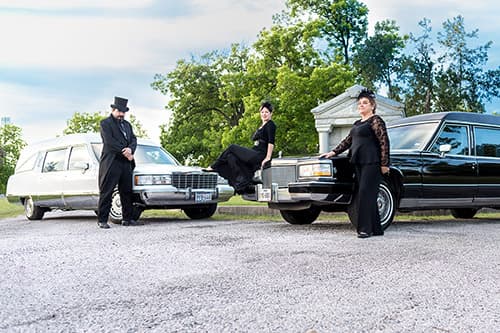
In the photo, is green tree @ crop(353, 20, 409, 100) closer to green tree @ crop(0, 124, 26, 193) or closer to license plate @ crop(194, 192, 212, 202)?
license plate @ crop(194, 192, 212, 202)

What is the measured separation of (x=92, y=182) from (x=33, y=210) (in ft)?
8.90

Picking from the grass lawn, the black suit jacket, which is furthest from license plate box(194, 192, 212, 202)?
the grass lawn

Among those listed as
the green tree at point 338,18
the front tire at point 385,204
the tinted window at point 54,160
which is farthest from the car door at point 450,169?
Answer: the green tree at point 338,18

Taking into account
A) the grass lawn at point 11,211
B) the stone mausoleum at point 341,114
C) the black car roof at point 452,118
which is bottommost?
the grass lawn at point 11,211

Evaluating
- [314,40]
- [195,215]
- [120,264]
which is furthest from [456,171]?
[314,40]

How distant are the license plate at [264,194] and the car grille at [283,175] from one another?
0.11 metres

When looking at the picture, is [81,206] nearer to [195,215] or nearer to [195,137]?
[195,215]

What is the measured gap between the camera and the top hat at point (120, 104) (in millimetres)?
9430

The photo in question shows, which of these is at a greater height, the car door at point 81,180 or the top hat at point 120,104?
the top hat at point 120,104

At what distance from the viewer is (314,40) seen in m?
38.6

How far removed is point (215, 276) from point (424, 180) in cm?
478

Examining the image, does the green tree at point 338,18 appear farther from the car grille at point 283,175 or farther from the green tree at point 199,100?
the car grille at point 283,175

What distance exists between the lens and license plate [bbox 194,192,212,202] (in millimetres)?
10320

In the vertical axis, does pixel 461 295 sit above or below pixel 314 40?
below
